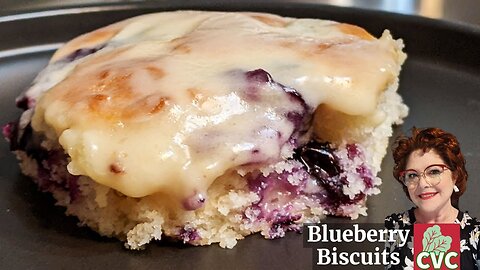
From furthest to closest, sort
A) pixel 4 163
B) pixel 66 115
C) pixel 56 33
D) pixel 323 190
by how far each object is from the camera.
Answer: pixel 56 33, pixel 4 163, pixel 323 190, pixel 66 115

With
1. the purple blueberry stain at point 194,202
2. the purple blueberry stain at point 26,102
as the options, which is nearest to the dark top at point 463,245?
the purple blueberry stain at point 194,202

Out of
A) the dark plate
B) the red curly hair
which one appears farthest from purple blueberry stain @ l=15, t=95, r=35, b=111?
the red curly hair

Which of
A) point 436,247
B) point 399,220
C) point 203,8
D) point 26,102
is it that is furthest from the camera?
point 203,8

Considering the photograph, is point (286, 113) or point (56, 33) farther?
point (56, 33)

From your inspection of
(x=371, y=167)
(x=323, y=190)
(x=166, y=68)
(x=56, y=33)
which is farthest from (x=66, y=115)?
(x=56, y=33)

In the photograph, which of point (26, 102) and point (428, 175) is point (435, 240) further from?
point (26, 102)

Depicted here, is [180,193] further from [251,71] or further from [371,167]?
[371,167]

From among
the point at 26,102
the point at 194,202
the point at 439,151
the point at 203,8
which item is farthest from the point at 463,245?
the point at 203,8

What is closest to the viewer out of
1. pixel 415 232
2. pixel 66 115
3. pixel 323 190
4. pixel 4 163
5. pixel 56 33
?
pixel 415 232
